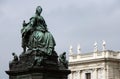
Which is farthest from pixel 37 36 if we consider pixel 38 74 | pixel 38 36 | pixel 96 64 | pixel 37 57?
pixel 96 64

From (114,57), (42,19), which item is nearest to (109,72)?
(114,57)

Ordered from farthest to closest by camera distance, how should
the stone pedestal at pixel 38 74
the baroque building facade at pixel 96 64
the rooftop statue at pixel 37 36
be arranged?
the baroque building facade at pixel 96 64 → the rooftop statue at pixel 37 36 → the stone pedestal at pixel 38 74

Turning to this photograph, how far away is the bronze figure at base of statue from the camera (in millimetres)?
19797

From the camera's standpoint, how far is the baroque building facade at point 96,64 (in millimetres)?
70500

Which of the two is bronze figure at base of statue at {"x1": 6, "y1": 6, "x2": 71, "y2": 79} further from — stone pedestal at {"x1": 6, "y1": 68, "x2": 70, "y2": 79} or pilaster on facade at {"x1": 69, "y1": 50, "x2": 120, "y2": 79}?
pilaster on facade at {"x1": 69, "y1": 50, "x2": 120, "y2": 79}

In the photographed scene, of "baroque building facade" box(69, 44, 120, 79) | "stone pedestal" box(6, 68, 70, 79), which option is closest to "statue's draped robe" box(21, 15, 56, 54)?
"stone pedestal" box(6, 68, 70, 79)

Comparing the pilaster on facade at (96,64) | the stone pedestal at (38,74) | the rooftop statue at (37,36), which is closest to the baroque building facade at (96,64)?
the pilaster on facade at (96,64)

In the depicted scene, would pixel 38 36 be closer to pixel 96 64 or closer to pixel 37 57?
pixel 37 57

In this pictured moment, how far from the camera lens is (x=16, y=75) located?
20.6 m

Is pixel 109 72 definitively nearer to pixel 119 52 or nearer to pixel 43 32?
pixel 119 52

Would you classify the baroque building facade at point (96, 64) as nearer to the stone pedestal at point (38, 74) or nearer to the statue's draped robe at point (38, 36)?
the statue's draped robe at point (38, 36)

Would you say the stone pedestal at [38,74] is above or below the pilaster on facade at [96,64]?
below

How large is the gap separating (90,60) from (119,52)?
3781mm

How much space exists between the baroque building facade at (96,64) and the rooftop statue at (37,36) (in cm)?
4926
